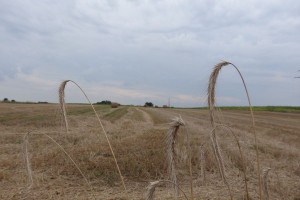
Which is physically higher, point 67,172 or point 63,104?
point 63,104

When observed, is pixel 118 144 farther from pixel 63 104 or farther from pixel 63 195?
pixel 63 104

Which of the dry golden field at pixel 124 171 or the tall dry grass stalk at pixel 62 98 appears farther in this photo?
the dry golden field at pixel 124 171

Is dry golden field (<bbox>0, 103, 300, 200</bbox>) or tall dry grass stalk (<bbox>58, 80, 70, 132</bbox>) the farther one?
dry golden field (<bbox>0, 103, 300, 200</bbox>)

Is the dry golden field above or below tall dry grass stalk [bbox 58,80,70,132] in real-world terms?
below

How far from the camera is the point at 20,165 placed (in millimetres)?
5637

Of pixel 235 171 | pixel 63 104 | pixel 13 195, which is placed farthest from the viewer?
pixel 235 171

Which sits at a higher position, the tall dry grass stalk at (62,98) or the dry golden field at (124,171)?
the tall dry grass stalk at (62,98)

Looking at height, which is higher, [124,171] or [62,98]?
[62,98]

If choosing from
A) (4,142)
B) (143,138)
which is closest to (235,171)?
(143,138)

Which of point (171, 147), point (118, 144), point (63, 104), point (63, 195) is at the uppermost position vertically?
point (63, 104)

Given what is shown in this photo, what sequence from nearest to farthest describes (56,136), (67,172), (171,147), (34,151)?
(171,147) → (67,172) → (34,151) → (56,136)

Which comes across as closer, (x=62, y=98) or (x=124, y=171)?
(x=62, y=98)

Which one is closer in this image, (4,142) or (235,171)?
(235,171)

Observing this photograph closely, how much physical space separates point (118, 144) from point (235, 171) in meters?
3.41
